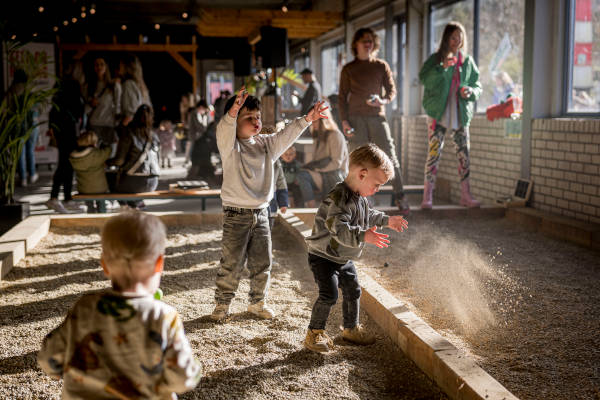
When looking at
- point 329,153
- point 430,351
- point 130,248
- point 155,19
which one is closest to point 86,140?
point 329,153

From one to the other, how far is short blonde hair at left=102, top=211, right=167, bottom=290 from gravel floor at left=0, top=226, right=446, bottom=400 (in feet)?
4.22

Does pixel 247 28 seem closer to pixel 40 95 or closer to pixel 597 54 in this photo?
pixel 40 95

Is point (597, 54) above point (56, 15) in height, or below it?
below

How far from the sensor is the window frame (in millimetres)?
6574

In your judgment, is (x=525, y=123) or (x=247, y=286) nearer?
(x=247, y=286)

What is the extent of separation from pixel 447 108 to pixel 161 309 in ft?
18.1

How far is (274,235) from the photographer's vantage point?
6512 mm

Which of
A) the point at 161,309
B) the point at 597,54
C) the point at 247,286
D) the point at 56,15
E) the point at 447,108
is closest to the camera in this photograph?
the point at 161,309

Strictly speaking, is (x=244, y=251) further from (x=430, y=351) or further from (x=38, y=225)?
(x=38, y=225)

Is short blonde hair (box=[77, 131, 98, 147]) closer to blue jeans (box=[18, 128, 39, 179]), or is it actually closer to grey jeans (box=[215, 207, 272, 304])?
grey jeans (box=[215, 207, 272, 304])

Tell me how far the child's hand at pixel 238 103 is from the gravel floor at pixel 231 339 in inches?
45.6

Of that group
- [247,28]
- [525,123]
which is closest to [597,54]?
[525,123]

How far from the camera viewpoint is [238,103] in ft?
11.7

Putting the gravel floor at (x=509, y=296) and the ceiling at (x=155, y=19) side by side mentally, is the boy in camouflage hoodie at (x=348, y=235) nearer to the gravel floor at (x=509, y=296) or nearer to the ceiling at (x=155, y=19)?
the gravel floor at (x=509, y=296)
